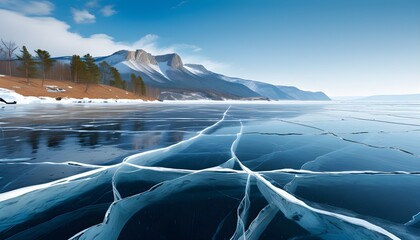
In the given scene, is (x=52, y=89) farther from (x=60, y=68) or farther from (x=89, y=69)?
(x=60, y=68)

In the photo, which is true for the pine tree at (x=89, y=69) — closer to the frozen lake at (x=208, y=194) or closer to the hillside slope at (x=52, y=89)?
the hillside slope at (x=52, y=89)

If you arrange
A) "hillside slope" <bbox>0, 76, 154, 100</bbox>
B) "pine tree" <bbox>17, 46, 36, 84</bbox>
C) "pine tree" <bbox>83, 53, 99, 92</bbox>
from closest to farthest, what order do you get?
"hillside slope" <bbox>0, 76, 154, 100</bbox> → "pine tree" <bbox>17, 46, 36, 84</bbox> → "pine tree" <bbox>83, 53, 99, 92</bbox>

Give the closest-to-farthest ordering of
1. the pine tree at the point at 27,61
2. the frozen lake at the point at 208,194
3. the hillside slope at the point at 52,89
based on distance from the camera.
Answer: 1. the frozen lake at the point at 208,194
2. the hillside slope at the point at 52,89
3. the pine tree at the point at 27,61

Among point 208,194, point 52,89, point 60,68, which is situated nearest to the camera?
point 208,194

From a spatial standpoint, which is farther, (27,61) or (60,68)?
(60,68)

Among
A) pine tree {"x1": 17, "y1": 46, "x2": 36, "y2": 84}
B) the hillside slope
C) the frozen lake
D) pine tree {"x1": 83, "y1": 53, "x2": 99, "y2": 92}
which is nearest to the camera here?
the frozen lake

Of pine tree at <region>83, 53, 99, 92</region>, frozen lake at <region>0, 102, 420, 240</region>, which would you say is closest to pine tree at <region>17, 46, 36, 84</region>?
pine tree at <region>83, 53, 99, 92</region>

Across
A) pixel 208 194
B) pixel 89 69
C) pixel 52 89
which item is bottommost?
pixel 208 194

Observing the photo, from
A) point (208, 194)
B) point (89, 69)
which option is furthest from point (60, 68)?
point (208, 194)

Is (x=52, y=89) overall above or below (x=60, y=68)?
below

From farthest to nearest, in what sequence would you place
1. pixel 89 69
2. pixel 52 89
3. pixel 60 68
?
pixel 60 68, pixel 89 69, pixel 52 89

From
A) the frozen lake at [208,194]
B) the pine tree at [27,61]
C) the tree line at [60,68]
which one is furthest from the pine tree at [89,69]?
the frozen lake at [208,194]

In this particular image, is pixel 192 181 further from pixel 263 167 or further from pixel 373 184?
pixel 373 184

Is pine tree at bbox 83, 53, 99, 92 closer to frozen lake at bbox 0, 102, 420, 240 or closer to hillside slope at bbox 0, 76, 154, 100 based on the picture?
hillside slope at bbox 0, 76, 154, 100
